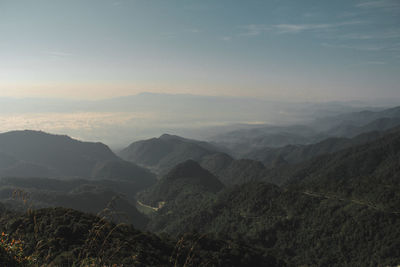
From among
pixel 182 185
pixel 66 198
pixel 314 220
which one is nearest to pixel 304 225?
pixel 314 220

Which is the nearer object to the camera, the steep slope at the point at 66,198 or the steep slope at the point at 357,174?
the steep slope at the point at 357,174

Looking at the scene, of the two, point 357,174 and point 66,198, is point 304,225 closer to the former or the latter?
point 357,174

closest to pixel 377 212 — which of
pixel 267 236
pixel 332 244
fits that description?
pixel 332 244

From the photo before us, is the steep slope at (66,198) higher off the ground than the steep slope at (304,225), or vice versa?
the steep slope at (304,225)

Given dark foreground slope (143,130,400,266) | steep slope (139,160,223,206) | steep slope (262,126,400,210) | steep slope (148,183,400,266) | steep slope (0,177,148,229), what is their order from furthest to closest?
1. steep slope (139,160,223,206)
2. steep slope (0,177,148,229)
3. steep slope (262,126,400,210)
4. dark foreground slope (143,130,400,266)
5. steep slope (148,183,400,266)

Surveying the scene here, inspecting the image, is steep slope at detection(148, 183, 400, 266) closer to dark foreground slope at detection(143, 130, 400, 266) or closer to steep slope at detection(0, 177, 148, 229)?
dark foreground slope at detection(143, 130, 400, 266)

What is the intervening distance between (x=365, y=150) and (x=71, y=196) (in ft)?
588

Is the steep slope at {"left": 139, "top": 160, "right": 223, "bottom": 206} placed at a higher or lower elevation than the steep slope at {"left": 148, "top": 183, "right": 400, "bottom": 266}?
lower

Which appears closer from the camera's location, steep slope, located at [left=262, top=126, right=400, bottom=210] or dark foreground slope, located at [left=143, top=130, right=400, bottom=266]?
dark foreground slope, located at [left=143, top=130, right=400, bottom=266]

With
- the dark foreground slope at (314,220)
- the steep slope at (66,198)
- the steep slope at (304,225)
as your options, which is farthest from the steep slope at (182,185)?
the steep slope at (304,225)

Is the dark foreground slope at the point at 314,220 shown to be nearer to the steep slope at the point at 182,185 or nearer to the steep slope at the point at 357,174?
the steep slope at the point at 357,174

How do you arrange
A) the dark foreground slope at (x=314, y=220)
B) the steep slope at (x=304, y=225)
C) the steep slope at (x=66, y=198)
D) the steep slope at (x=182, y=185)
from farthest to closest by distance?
the steep slope at (x=182, y=185) → the steep slope at (x=66, y=198) → the dark foreground slope at (x=314, y=220) → the steep slope at (x=304, y=225)

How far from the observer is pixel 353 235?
61.8m

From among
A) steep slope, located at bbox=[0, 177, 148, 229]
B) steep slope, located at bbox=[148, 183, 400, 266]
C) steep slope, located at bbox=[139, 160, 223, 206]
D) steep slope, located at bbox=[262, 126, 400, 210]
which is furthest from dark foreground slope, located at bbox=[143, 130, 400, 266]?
steep slope, located at bbox=[139, 160, 223, 206]
